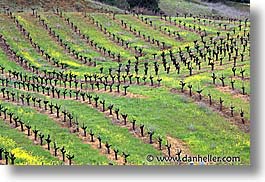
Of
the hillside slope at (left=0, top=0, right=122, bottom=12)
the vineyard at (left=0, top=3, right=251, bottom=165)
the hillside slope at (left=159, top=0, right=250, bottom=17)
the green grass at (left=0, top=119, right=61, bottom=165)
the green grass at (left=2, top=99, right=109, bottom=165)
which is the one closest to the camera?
the green grass at (left=0, top=119, right=61, bottom=165)

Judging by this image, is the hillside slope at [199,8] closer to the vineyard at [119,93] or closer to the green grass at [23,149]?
the vineyard at [119,93]

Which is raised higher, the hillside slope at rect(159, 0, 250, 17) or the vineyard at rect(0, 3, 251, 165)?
the hillside slope at rect(159, 0, 250, 17)

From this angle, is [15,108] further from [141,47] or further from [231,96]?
[141,47]

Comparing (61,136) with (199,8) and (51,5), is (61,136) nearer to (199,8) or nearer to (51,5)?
(199,8)

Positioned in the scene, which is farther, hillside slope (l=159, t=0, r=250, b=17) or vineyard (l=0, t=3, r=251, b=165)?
hillside slope (l=159, t=0, r=250, b=17)

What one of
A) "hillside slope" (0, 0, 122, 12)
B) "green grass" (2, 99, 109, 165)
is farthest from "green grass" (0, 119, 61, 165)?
"hillside slope" (0, 0, 122, 12)

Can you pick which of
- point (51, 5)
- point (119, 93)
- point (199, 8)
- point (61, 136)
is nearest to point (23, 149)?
point (61, 136)

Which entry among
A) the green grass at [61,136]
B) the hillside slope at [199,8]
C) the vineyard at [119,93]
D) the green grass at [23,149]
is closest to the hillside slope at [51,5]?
the vineyard at [119,93]

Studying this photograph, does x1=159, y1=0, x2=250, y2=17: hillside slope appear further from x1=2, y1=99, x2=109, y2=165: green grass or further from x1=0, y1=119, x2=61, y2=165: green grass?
x1=0, y1=119, x2=61, y2=165: green grass

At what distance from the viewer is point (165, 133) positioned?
61.4 feet

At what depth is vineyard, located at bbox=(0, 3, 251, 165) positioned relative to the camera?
701 inches

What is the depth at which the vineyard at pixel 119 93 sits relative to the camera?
701 inches

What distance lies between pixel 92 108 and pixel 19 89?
13.4 ft

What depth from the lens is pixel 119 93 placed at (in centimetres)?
2442
